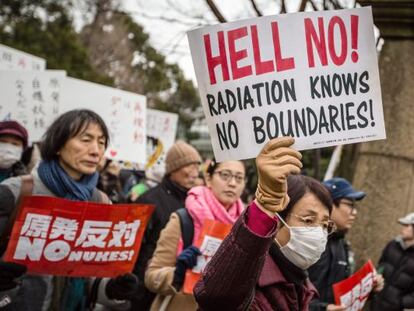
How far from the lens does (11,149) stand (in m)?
4.12

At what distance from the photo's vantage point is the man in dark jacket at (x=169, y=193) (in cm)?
410

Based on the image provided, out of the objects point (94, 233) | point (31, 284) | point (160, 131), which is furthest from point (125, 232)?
point (160, 131)

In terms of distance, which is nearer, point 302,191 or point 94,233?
point 302,191

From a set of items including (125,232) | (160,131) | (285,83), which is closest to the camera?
(285,83)

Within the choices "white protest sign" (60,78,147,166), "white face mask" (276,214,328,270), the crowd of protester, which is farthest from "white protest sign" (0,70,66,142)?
"white face mask" (276,214,328,270)

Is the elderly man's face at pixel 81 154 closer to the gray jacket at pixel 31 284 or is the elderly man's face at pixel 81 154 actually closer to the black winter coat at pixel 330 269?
the gray jacket at pixel 31 284

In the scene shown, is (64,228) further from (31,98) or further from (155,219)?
(31,98)

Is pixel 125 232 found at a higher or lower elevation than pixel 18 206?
lower

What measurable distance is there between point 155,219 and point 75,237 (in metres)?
1.28

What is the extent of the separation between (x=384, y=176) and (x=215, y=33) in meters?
3.46

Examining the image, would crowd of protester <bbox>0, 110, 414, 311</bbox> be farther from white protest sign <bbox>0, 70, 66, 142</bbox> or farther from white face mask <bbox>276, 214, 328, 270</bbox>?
white protest sign <bbox>0, 70, 66, 142</bbox>

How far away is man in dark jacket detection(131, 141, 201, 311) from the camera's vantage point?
4.10 meters

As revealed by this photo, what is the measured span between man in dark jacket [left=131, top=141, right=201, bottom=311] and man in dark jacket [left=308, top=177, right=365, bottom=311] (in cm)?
102

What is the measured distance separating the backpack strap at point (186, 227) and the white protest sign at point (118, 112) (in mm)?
2330
